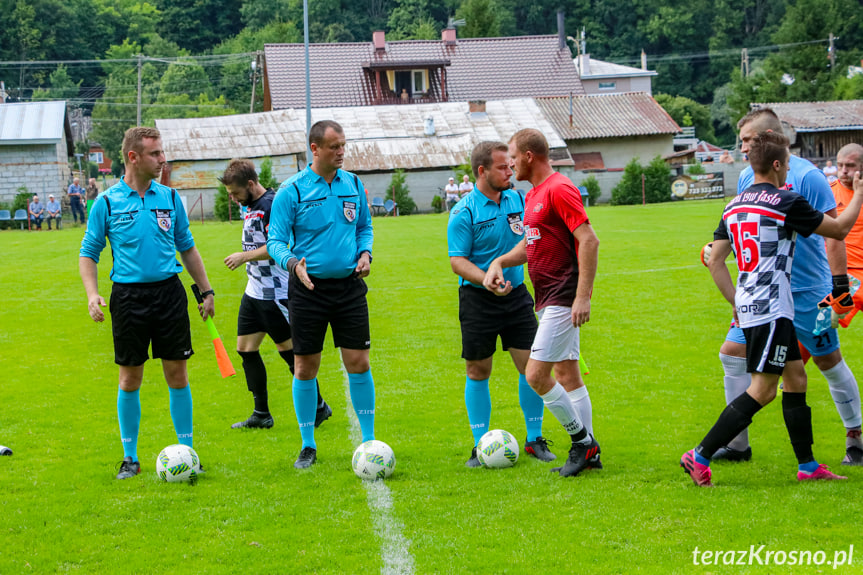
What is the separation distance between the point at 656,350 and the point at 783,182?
4.97 meters

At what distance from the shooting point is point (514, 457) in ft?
19.9

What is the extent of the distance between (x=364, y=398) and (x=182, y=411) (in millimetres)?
1305

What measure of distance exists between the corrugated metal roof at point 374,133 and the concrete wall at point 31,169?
17.6 ft

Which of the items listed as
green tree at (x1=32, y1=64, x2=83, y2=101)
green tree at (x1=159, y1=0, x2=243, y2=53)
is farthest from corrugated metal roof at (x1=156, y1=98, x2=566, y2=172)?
green tree at (x1=159, y1=0, x2=243, y2=53)

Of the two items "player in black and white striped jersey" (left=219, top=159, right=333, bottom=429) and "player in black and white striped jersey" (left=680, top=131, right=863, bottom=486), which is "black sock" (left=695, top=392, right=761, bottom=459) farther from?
"player in black and white striped jersey" (left=219, top=159, right=333, bottom=429)

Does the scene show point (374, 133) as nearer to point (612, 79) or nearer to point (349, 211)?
point (349, 211)

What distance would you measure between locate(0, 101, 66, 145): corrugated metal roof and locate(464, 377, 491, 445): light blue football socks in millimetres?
40128

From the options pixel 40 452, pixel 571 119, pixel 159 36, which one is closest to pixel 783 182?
pixel 40 452

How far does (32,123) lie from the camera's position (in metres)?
42.5

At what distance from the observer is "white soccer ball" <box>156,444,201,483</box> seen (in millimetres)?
5895

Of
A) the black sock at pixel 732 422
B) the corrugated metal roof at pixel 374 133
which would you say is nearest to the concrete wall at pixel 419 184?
the corrugated metal roof at pixel 374 133

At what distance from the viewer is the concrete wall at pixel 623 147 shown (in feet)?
169

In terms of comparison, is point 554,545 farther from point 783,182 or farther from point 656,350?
point 656,350

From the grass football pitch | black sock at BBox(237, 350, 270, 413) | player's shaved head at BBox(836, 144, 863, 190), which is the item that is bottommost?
the grass football pitch
